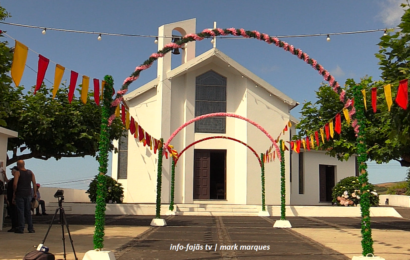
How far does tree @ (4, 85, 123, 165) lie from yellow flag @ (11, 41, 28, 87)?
888cm

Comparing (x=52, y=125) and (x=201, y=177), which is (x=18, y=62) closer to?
(x=52, y=125)

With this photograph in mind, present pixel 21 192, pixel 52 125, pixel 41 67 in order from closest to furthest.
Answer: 1. pixel 41 67
2. pixel 21 192
3. pixel 52 125

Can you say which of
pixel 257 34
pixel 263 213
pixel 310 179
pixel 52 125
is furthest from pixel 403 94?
pixel 310 179

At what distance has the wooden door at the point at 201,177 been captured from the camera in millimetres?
22891

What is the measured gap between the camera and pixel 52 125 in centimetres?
1500

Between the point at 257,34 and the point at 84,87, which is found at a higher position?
the point at 257,34

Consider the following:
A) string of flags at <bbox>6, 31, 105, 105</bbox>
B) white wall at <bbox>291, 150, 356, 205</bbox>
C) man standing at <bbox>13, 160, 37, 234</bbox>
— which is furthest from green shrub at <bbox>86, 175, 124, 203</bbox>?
string of flags at <bbox>6, 31, 105, 105</bbox>

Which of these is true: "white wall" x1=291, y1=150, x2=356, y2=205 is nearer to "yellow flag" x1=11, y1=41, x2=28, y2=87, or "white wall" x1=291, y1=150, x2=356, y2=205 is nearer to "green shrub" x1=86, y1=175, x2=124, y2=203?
"green shrub" x1=86, y1=175, x2=124, y2=203

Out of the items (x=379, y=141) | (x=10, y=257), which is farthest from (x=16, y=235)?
(x=379, y=141)

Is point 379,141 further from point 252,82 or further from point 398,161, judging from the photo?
point 252,82

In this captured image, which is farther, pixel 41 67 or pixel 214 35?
pixel 214 35

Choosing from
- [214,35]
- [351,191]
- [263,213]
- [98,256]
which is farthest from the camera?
[351,191]

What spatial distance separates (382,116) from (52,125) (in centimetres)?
1044

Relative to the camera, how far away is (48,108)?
15250mm
